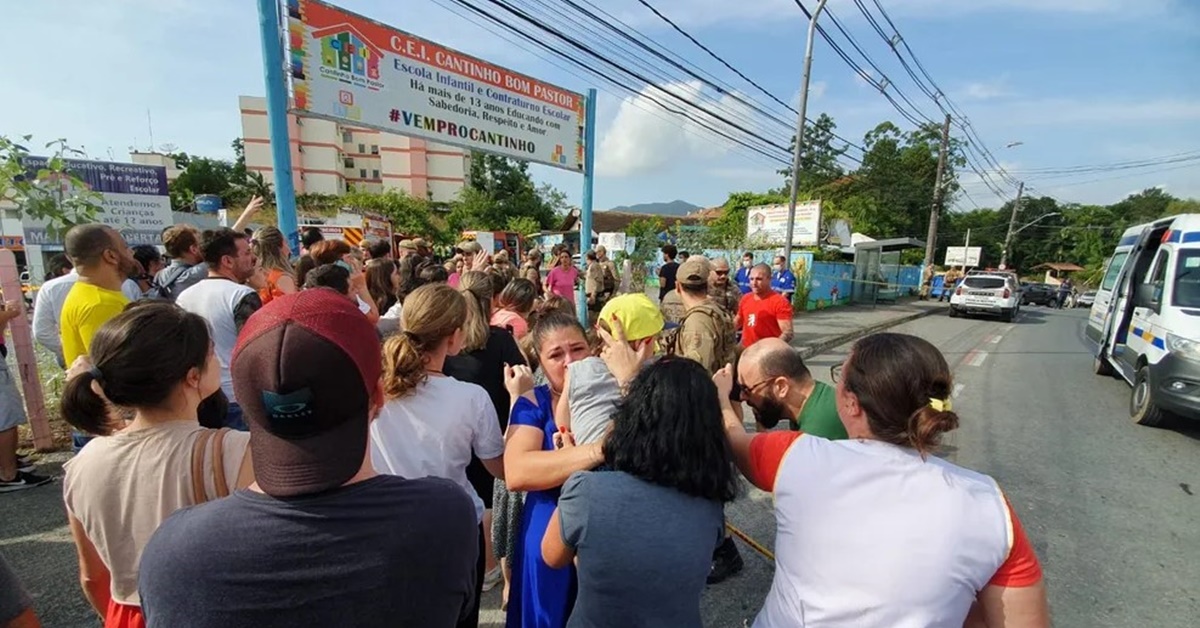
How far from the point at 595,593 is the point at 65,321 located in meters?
3.21

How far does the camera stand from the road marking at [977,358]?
954cm

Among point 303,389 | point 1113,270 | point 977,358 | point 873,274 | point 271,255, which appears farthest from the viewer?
point 873,274

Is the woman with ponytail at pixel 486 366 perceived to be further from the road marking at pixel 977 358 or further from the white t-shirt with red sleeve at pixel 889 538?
the road marking at pixel 977 358

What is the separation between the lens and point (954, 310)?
711 inches

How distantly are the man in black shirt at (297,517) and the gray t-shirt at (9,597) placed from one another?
378mm

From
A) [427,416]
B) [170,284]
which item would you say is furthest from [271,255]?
[427,416]

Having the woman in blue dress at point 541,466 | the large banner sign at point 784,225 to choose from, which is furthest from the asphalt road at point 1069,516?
the large banner sign at point 784,225

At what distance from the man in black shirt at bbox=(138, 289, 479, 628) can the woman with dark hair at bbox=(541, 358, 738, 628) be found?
1.92ft

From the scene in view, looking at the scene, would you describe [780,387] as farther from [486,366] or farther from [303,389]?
[303,389]

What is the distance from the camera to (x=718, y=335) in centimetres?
333

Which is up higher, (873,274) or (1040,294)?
(873,274)

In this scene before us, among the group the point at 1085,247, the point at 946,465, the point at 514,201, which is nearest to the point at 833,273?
the point at 946,465

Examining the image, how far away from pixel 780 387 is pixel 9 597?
2.34 meters

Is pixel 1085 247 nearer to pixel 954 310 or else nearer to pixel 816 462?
pixel 954 310
